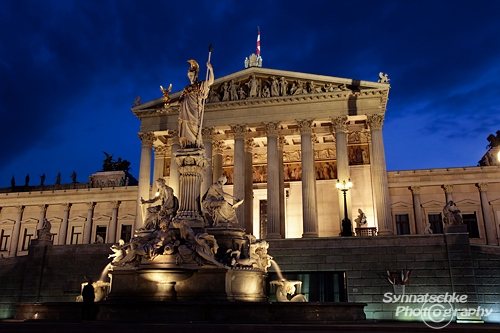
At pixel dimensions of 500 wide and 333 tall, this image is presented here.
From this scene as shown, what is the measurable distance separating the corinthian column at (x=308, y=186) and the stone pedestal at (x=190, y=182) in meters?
17.3

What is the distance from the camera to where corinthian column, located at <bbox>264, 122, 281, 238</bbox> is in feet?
108

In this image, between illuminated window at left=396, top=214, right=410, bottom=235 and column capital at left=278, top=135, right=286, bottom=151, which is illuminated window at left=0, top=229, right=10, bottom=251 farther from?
illuminated window at left=396, top=214, right=410, bottom=235

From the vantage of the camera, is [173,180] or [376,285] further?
[173,180]

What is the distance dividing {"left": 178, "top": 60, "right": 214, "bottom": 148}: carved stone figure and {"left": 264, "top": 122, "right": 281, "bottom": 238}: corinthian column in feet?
54.3

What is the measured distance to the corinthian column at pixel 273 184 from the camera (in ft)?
108

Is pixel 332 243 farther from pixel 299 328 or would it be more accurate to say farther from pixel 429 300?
pixel 299 328

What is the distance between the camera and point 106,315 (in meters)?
12.9

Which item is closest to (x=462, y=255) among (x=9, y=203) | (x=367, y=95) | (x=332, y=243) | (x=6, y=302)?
(x=332, y=243)

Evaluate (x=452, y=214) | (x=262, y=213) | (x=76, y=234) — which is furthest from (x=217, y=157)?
(x=452, y=214)

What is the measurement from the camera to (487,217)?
39.2 metres

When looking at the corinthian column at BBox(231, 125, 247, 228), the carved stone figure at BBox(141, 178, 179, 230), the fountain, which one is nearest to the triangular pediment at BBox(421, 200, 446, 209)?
the corinthian column at BBox(231, 125, 247, 228)

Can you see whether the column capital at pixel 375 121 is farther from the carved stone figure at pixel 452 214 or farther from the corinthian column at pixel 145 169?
the corinthian column at pixel 145 169

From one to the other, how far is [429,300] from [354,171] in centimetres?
1796

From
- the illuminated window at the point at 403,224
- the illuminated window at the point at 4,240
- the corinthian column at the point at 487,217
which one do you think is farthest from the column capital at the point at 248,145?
the illuminated window at the point at 4,240
